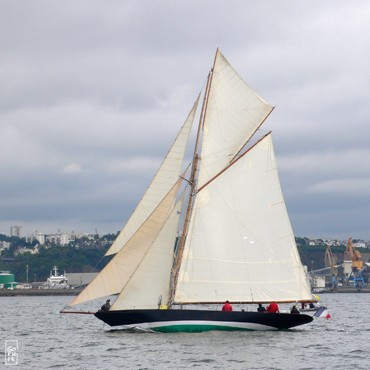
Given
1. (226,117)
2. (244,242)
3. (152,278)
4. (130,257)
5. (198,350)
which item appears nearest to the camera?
(198,350)

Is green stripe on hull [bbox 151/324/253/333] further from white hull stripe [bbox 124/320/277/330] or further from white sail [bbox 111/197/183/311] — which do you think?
white sail [bbox 111/197/183/311]

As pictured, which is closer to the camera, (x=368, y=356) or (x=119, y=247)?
(x=368, y=356)

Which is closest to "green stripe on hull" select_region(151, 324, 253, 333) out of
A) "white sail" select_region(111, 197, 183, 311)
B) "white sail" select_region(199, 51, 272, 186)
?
"white sail" select_region(111, 197, 183, 311)

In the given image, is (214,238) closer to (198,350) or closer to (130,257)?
(130,257)

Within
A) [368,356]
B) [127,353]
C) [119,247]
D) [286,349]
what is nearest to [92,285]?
[119,247]

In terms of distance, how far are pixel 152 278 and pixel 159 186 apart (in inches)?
224

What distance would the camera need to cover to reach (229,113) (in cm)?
6494

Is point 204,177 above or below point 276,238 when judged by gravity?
above

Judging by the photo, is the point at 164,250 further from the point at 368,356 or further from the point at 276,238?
the point at 368,356

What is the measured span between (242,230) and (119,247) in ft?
25.3

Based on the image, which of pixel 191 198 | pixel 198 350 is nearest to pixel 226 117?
pixel 191 198

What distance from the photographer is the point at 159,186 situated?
209 feet

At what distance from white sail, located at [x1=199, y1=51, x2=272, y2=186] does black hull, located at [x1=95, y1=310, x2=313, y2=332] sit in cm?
842

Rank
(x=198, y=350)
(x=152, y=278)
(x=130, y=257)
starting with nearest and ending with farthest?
(x=198, y=350) → (x=152, y=278) → (x=130, y=257)
